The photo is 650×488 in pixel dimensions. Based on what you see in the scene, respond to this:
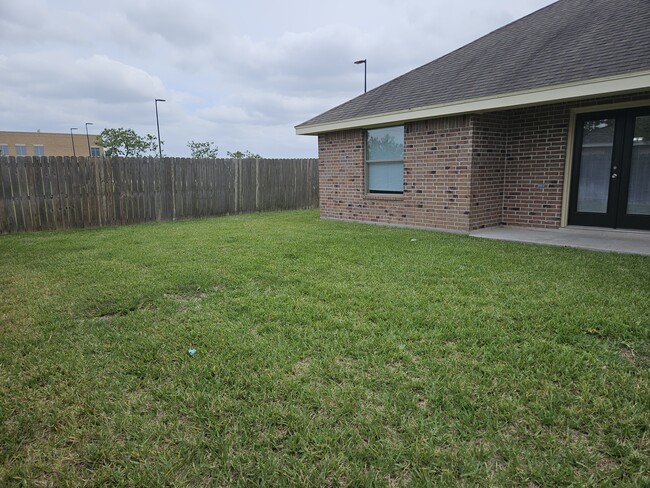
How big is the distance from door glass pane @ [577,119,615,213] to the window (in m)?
3.52

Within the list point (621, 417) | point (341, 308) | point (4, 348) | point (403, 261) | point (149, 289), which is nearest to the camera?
point (621, 417)

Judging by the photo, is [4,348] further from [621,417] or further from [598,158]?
[598,158]

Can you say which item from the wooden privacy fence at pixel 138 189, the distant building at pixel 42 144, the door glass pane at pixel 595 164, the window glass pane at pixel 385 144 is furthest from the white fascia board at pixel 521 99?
the distant building at pixel 42 144

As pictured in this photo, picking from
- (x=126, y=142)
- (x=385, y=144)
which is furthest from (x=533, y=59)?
(x=126, y=142)

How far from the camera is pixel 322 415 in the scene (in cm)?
219

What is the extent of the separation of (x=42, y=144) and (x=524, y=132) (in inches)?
2604

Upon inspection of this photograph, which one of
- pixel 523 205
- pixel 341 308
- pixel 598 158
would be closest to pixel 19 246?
pixel 341 308

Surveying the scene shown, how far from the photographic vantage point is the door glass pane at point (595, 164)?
24.3ft

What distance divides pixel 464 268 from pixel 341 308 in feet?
7.02

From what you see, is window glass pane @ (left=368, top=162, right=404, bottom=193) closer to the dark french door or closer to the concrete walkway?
the concrete walkway

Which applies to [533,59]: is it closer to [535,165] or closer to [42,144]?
[535,165]

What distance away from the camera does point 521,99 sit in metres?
6.88

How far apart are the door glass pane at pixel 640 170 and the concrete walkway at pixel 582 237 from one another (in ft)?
1.56

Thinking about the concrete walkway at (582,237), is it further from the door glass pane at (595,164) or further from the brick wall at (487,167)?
the door glass pane at (595,164)
